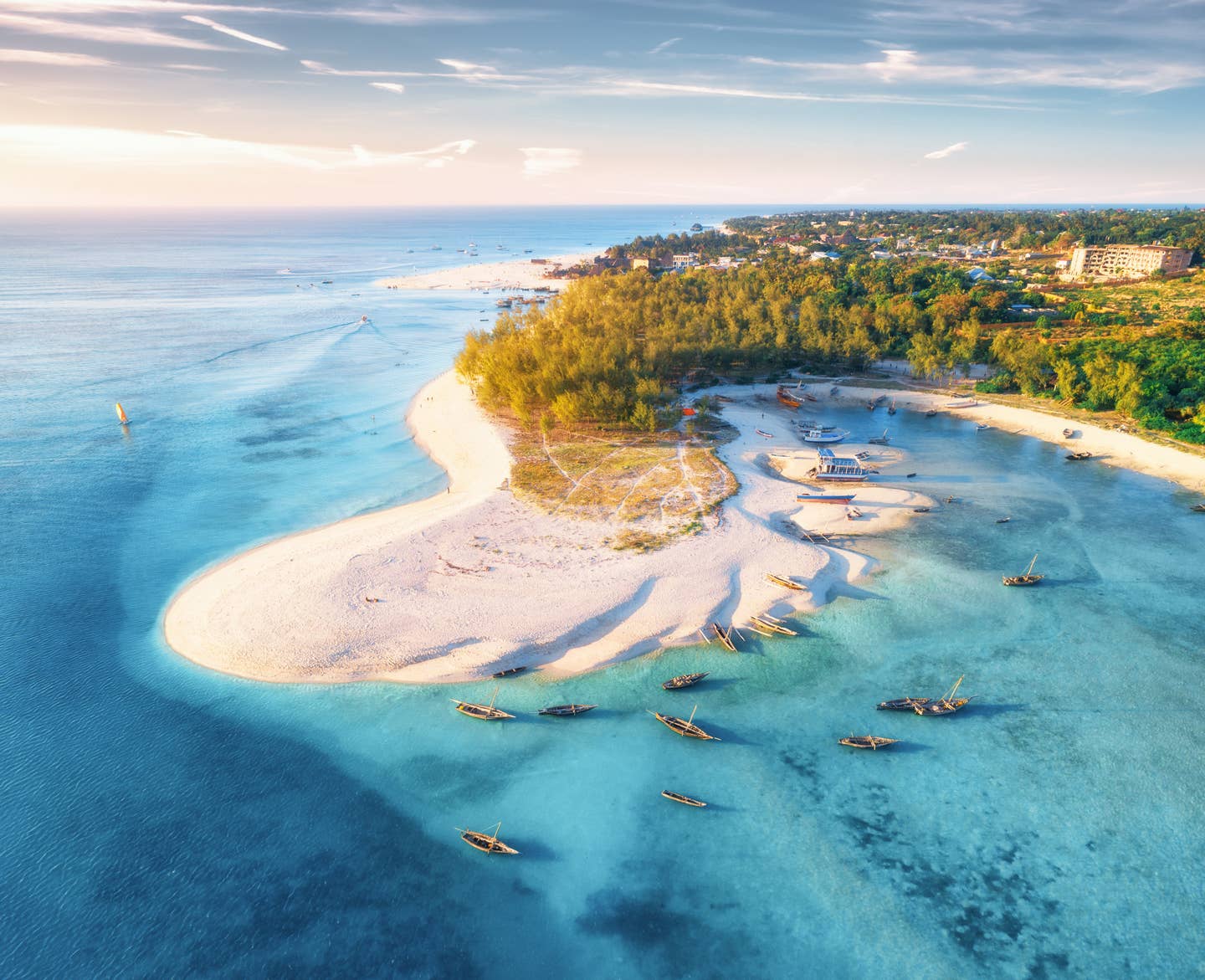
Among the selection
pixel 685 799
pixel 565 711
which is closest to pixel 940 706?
pixel 685 799

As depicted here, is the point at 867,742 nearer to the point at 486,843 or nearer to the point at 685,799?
the point at 685,799

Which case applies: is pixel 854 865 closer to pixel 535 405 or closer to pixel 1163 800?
pixel 1163 800

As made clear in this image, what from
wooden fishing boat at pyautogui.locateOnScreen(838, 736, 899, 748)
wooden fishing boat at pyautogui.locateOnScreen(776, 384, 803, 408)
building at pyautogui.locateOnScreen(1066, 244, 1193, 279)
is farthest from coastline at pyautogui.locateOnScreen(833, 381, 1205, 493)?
building at pyautogui.locateOnScreen(1066, 244, 1193, 279)

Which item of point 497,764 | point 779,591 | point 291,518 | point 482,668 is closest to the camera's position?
point 497,764

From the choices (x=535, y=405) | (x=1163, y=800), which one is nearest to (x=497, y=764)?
(x=1163, y=800)

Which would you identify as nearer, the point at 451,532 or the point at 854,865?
the point at 854,865

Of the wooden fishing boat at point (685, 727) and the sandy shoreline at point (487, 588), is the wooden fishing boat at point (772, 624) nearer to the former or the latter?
the sandy shoreline at point (487, 588)
